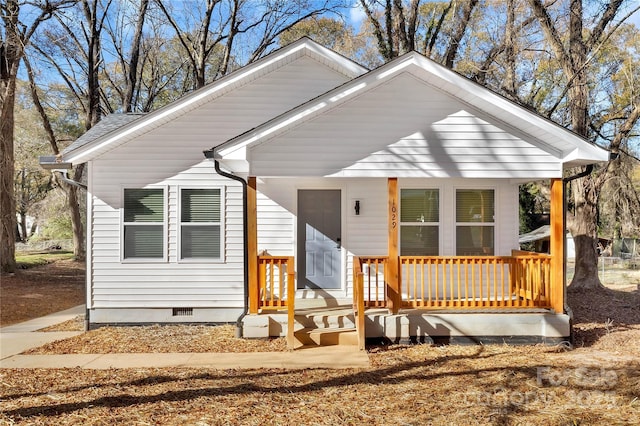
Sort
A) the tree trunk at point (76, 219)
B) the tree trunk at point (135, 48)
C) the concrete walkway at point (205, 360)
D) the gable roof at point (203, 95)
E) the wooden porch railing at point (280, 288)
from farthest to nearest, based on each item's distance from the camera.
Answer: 1. the tree trunk at point (76, 219)
2. the tree trunk at point (135, 48)
3. the gable roof at point (203, 95)
4. the wooden porch railing at point (280, 288)
5. the concrete walkway at point (205, 360)

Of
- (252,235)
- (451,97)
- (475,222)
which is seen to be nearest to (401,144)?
(451,97)

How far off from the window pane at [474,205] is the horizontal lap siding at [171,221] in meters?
3.36

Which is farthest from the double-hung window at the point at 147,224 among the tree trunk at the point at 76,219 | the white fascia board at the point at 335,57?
the tree trunk at the point at 76,219

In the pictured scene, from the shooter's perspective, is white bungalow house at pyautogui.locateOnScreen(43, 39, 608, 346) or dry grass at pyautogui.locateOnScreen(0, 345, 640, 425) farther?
white bungalow house at pyautogui.locateOnScreen(43, 39, 608, 346)

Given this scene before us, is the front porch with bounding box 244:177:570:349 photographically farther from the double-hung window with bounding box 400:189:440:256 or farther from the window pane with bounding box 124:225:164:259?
the window pane with bounding box 124:225:164:259

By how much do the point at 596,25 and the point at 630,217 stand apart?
30.9 feet

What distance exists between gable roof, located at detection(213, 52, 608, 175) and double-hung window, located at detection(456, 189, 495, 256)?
5.90 feet

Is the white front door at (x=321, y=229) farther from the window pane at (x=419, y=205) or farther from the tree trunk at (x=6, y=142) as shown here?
the tree trunk at (x=6, y=142)

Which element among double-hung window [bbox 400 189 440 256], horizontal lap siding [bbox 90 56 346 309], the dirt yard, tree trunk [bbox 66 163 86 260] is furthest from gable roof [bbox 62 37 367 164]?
tree trunk [bbox 66 163 86 260]

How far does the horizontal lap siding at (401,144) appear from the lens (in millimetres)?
7441

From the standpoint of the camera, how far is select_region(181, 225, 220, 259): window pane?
9.12 metres

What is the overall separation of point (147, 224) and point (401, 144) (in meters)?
5.16

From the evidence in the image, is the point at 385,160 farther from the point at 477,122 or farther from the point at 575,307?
the point at 575,307

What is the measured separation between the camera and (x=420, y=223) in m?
9.02
